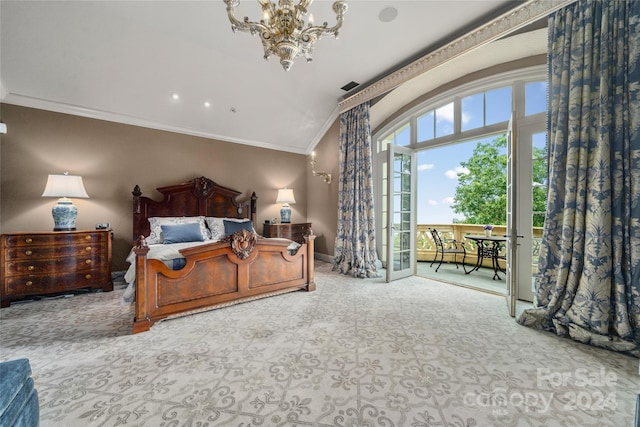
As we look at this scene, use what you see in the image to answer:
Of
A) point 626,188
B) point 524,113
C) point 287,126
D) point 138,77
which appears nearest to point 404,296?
point 626,188

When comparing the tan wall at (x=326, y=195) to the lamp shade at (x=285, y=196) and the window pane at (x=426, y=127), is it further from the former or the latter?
the window pane at (x=426, y=127)

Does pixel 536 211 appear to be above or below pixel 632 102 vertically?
below

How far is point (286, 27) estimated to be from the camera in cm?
212

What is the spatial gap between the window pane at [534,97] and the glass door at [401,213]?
1573 mm

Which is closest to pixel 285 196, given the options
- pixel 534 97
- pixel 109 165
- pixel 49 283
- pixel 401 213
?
pixel 401 213

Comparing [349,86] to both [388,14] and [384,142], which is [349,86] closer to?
[384,142]

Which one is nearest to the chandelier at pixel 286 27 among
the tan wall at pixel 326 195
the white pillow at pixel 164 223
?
the white pillow at pixel 164 223

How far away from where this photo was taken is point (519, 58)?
3191 millimetres

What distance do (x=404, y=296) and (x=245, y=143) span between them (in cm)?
428

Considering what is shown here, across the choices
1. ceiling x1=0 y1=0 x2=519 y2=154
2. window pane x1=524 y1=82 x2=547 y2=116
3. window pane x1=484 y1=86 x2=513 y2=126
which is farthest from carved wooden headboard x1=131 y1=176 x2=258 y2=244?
window pane x1=524 y1=82 x2=547 y2=116

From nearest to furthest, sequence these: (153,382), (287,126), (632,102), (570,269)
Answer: (153,382)
(632,102)
(570,269)
(287,126)

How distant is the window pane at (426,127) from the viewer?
4227mm

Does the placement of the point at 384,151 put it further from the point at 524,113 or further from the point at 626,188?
the point at 626,188

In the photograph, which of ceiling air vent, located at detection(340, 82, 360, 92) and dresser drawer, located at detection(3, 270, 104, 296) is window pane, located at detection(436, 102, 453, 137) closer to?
ceiling air vent, located at detection(340, 82, 360, 92)
